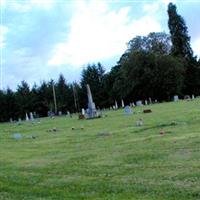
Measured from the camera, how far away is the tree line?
300ft

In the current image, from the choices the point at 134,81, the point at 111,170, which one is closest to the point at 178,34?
the point at 134,81

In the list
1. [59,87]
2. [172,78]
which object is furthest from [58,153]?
[59,87]

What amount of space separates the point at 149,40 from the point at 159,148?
83363 mm

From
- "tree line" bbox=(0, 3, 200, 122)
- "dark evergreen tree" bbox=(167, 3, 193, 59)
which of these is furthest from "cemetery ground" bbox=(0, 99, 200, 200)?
"dark evergreen tree" bbox=(167, 3, 193, 59)

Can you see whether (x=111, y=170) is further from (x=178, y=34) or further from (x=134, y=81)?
(x=178, y=34)

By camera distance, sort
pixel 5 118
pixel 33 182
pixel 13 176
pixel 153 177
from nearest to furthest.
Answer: pixel 153 177 → pixel 33 182 → pixel 13 176 → pixel 5 118

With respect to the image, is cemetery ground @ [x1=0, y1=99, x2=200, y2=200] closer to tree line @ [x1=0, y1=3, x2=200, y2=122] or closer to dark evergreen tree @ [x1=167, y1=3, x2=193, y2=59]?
tree line @ [x1=0, y1=3, x2=200, y2=122]

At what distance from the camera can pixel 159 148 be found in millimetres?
17156

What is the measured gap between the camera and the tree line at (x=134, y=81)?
91.3 meters

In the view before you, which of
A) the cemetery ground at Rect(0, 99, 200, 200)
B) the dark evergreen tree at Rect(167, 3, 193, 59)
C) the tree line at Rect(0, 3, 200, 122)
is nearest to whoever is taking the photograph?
the cemetery ground at Rect(0, 99, 200, 200)

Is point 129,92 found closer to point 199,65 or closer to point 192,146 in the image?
point 199,65

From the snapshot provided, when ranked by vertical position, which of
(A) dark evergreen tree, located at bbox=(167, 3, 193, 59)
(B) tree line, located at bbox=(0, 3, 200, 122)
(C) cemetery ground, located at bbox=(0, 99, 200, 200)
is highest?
(A) dark evergreen tree, located at bbox=(167, 3, 193, 59)

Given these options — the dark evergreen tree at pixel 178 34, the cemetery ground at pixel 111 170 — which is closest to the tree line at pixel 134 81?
the dark evergreen tree at pixel 178 34

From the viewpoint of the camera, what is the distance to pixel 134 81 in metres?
92.9
